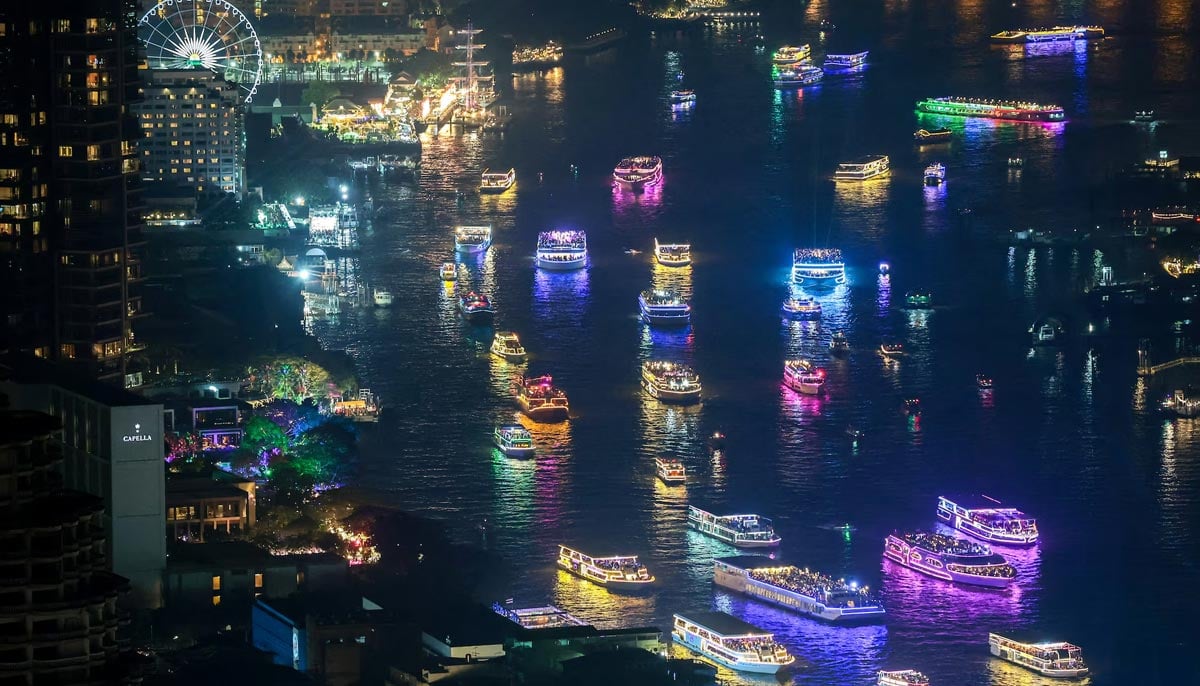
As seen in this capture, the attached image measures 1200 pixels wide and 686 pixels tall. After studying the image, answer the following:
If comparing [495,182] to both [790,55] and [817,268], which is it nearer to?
[817,268]

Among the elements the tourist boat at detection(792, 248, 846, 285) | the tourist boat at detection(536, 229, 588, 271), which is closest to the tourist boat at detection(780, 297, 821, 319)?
the tourist boat at detection(792, 248, 846, 285)

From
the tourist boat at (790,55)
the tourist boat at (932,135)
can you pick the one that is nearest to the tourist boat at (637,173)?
the tourist boat at (932,135)

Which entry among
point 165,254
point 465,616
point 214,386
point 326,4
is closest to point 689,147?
point 326,4

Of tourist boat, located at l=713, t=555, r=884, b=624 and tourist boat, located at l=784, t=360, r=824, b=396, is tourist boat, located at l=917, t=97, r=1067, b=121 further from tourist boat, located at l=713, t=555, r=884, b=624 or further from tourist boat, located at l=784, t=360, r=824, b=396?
tourist boat, located at l=713, t=555, r=884, b=624

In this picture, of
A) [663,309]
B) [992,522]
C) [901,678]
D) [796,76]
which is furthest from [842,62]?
[901,678]

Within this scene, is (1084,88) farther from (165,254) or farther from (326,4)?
(165,254)
